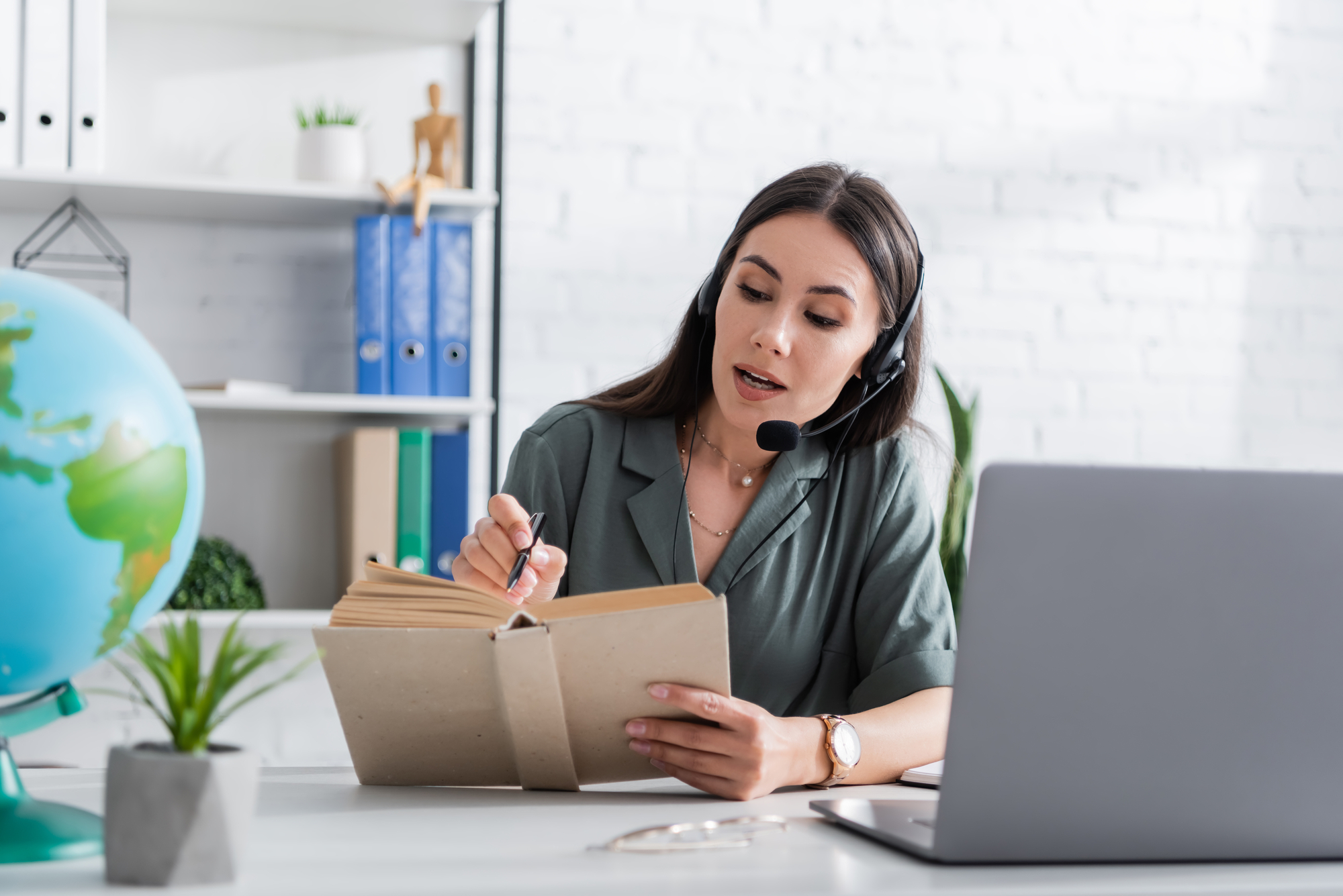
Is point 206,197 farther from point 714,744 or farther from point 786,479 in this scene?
point 714,744

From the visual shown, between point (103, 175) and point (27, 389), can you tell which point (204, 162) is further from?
point (27, 389)

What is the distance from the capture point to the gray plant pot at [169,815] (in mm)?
527

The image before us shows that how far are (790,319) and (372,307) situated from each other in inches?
32.6

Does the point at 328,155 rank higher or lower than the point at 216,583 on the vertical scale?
higher

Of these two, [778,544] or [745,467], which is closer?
[778,544]

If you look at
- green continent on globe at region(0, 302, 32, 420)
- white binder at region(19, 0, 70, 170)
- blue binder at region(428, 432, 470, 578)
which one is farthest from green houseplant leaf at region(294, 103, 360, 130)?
green continent on globe at region(0, 302, 32, 420)

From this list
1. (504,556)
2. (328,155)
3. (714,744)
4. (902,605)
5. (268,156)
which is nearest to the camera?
(714,744)

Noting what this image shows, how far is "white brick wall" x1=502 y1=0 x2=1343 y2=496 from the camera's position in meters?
2.24

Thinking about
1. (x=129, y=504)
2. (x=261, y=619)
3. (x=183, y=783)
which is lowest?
(x=261, y=619)

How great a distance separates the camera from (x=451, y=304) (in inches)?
72.7

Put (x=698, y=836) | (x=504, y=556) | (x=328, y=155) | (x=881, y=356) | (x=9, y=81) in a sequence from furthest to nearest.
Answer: (x=328, y=155) → (x=9, y=81) → (x=881, y=356) → (x=504, y=556) → (x=698, y=836)

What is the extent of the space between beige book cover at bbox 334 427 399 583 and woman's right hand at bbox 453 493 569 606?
84 cm

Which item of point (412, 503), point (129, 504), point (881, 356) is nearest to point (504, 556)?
point (129, 504)

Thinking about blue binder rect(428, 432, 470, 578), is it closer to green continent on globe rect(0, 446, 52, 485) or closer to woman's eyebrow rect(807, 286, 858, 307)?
woman's eyebrow rect(807, 286, 858, 307)
